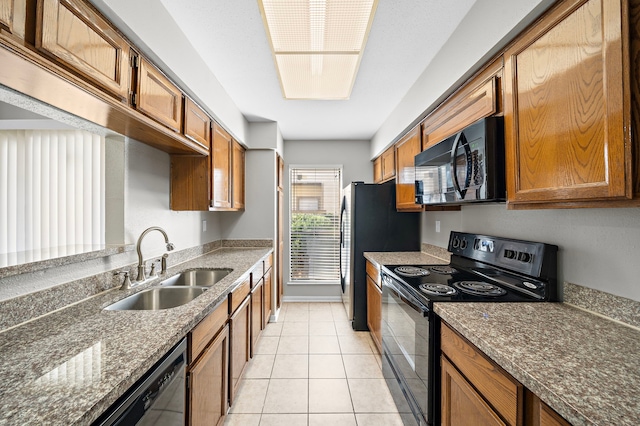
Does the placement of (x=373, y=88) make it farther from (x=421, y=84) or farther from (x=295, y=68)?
(x=295, y=68)

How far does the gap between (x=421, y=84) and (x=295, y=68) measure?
3.34 feet

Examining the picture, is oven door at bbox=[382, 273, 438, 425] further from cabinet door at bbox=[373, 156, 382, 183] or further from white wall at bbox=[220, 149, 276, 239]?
cabinet door at bbox=[373, 156, 382, 183]

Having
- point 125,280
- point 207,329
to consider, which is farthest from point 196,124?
point 207,329

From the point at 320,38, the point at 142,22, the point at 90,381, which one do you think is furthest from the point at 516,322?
the point at 142,22

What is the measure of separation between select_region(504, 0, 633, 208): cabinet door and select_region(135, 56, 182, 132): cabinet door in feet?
5.60

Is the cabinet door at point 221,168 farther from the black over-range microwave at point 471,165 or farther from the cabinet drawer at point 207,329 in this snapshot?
the black over-range microwave at point 471,165

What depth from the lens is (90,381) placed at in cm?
70

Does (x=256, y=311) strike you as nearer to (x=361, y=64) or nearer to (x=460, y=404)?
(x=460, y=404)

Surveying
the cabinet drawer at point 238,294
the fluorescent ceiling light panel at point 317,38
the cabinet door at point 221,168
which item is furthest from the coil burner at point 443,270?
the cabinet door at point 221,168

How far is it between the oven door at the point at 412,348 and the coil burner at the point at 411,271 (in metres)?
0.09

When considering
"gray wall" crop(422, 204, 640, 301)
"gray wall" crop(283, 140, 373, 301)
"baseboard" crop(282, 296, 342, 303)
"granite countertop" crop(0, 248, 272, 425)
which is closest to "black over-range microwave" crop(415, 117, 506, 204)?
"gray wall" crop(422, 204, 640, 301)

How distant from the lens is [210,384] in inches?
56.6

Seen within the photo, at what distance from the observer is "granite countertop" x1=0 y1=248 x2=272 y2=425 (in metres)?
0.62

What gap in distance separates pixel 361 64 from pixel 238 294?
190 cm
